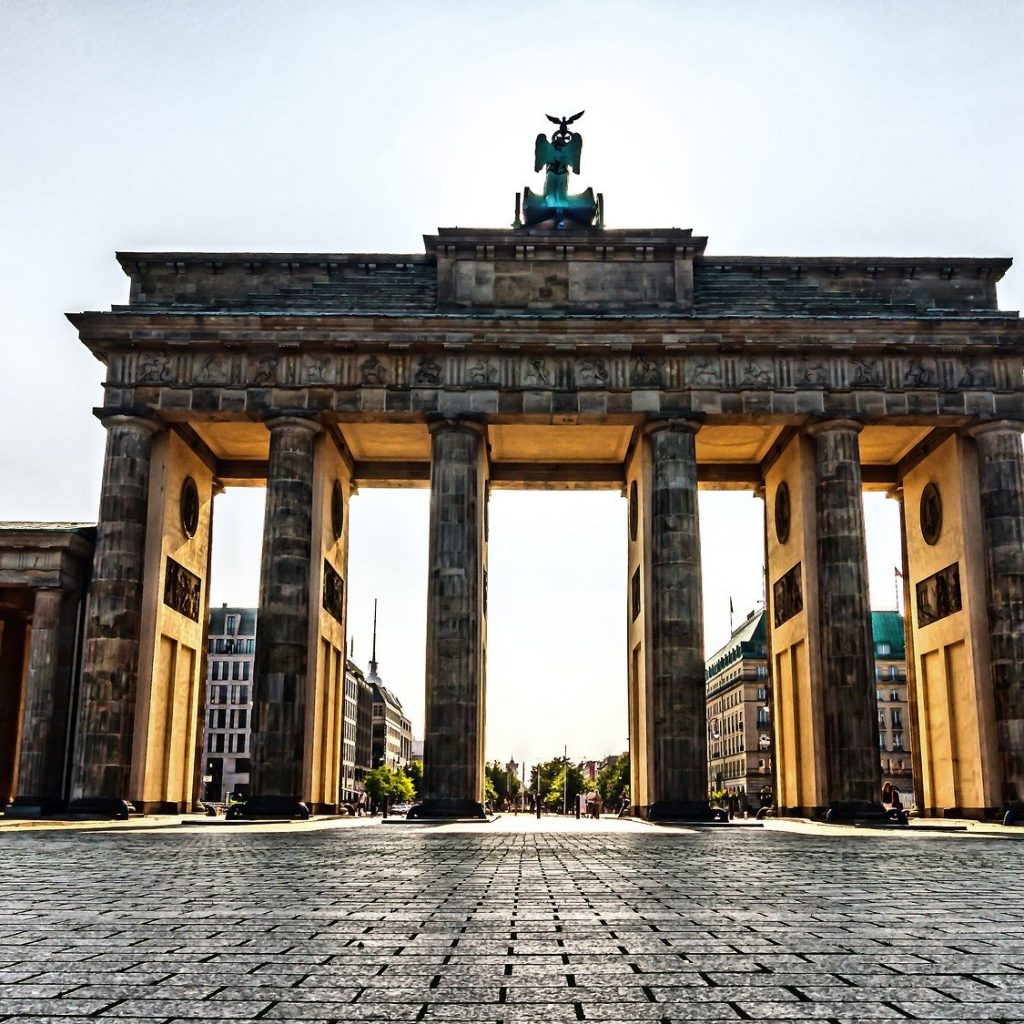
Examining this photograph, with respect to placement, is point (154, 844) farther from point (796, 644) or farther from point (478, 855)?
point (796, 644)

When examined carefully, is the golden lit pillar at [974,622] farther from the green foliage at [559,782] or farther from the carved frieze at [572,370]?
the green foliage at [559,782]

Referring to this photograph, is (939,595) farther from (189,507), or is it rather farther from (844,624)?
(189,507)

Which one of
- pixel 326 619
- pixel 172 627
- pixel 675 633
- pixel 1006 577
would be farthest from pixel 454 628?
pixel 1006 577

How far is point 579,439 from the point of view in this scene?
4388 cm

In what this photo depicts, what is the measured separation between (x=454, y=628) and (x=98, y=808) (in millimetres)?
12339

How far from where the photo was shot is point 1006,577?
37.7 m

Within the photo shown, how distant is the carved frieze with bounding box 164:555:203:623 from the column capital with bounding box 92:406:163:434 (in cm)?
477

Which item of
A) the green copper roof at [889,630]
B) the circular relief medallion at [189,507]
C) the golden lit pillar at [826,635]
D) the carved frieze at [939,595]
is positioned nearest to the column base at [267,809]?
the circular relief medallion at [189,507]

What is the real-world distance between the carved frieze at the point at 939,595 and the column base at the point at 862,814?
26.5 feet

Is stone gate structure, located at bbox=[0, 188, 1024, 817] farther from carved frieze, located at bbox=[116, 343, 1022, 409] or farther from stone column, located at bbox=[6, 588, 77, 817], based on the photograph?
stone column, located at bbox=[6, 588, 77, 817]

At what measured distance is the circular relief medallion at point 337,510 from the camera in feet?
140

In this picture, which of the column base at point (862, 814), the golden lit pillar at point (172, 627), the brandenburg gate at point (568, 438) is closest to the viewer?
the column base at point (862, 814)

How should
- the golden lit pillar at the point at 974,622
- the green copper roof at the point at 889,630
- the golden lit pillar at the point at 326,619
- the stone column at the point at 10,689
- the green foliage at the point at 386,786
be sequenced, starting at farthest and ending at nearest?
the green foliage at the point at 386,786
the green copper roof at the point at 889,630
the stone column at the point at 10,689
the golden lit pillar at the point at 326,619
the golden lit pillar at the point at 974,622

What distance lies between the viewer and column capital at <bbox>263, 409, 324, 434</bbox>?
128 ft
